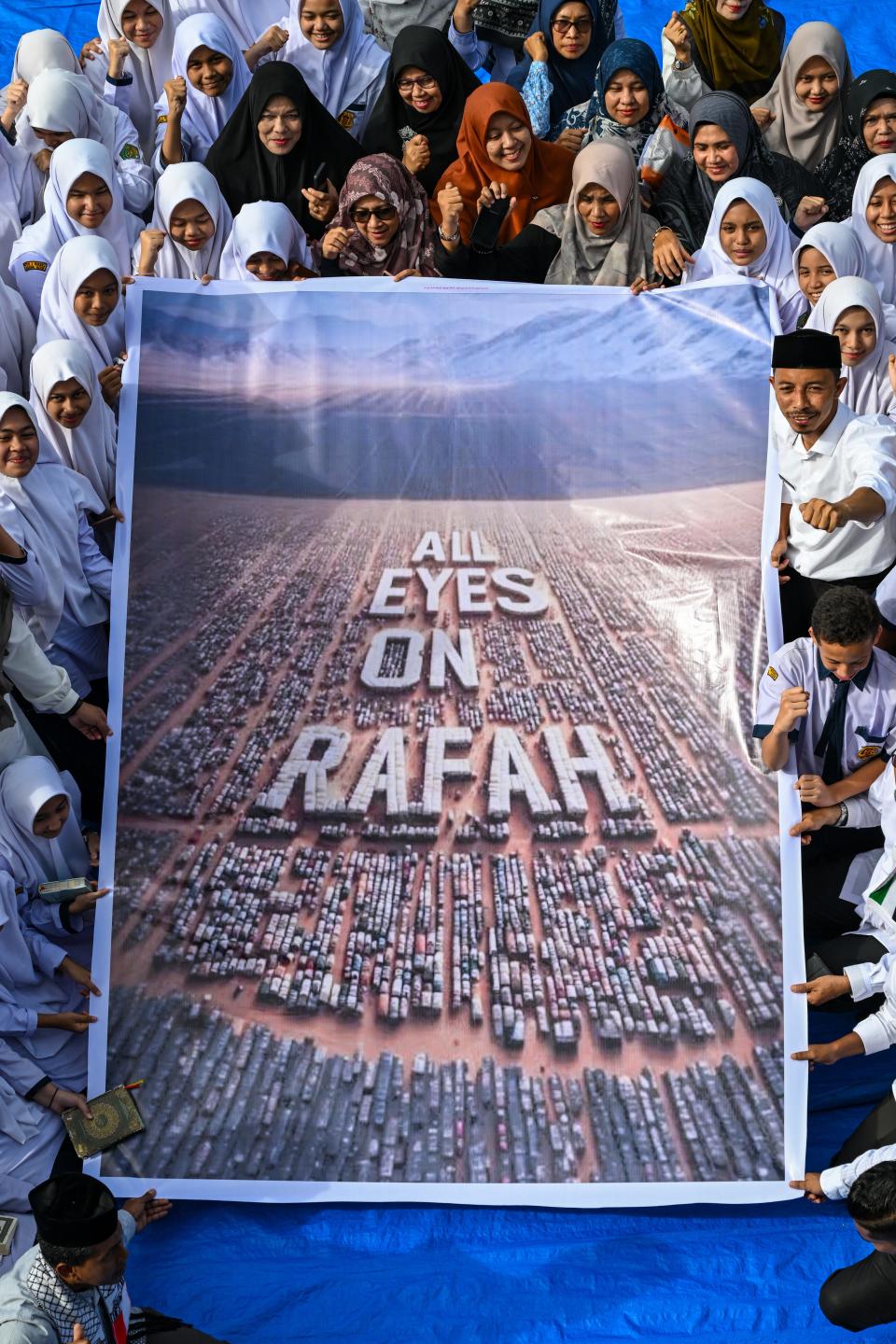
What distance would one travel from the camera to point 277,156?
524cm

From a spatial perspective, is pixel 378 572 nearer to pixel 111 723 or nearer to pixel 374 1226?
pixel 111 723

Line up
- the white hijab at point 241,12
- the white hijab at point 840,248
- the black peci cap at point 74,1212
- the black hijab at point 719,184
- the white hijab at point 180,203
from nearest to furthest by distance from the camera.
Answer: the black peci cap at point 74,1212 → the white hijab at point 840,248 → the white hijab at point 180,203 → the black hijab at point 719,184 → the white hijab at point 241,12

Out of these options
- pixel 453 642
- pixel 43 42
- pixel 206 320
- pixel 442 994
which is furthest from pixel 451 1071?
pixel 43 42

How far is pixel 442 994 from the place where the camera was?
12.6 ft

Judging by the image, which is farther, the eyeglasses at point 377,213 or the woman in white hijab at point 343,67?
the woman in white hijab at point 343,67

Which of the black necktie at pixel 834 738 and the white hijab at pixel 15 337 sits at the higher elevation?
the white hijab at pixel 15 337

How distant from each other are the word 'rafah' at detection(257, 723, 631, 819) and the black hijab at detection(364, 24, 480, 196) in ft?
7.76

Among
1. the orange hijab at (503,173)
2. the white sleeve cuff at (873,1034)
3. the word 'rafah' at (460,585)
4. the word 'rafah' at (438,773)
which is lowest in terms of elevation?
the white sleeve cuff at (873,1034)

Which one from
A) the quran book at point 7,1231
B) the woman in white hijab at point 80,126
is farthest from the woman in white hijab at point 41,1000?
the woman in white hijab at point 80,126

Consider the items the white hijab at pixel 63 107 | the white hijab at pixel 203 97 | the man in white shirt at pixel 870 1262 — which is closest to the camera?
the man in white shirt at pixel 870 1262

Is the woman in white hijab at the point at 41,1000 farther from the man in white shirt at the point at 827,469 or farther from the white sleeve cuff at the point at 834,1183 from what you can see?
the man in white shirt at the point at 827,469

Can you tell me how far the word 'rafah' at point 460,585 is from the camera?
4.34m

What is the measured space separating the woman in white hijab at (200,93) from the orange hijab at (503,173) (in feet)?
3.49

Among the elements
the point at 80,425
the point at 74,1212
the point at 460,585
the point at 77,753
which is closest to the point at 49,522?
the point at 80,425
